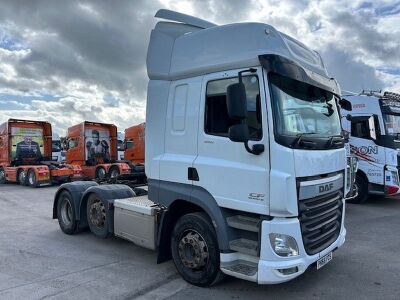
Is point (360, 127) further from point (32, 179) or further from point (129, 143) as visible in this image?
point (32, 179)

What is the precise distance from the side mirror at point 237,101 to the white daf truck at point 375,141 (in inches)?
301

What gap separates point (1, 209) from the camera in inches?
440

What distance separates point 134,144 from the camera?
21.2 m

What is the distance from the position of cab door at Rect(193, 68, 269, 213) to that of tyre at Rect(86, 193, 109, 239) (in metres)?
2.49

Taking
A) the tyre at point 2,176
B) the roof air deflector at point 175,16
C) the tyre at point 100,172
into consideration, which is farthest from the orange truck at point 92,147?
the roof air deflector at point 175,16

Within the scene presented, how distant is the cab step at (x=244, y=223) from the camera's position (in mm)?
4402

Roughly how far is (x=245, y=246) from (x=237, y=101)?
165 cm

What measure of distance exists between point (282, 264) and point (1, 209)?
9.64 m

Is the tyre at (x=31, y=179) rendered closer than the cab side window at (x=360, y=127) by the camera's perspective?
No

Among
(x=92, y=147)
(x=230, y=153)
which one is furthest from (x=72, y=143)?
(x=230, y=153)

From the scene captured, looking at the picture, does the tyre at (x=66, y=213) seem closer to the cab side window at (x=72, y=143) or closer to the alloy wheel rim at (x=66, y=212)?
the alloy wheel rim at (x=66, y=212)

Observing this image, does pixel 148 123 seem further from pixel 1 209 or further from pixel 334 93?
pixel 1 209

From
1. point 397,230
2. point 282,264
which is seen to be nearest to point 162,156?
point 282,264

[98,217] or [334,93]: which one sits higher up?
[334,93]
